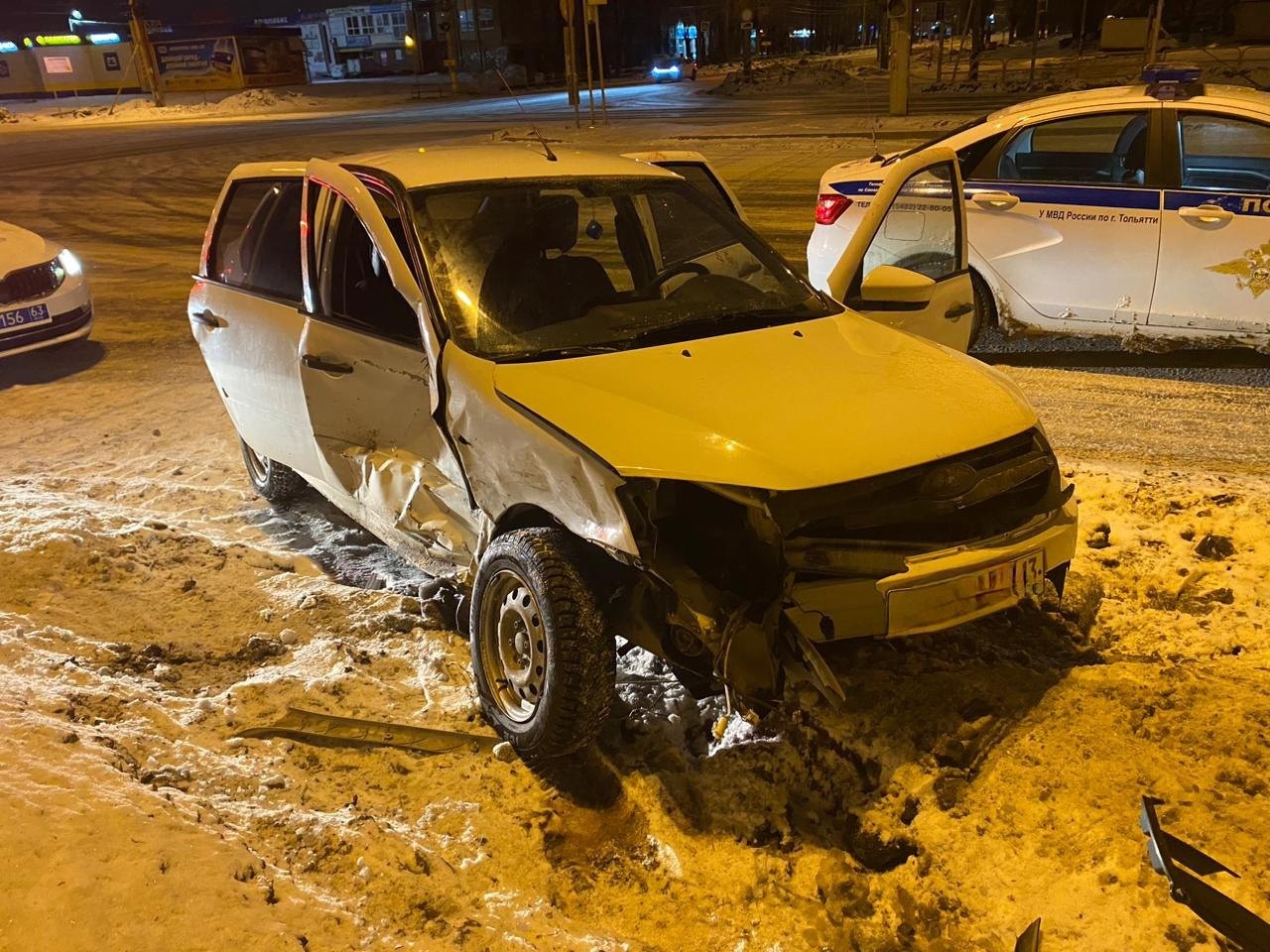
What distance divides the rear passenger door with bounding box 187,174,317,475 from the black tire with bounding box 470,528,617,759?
1513 mm

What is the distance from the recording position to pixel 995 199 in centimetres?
661

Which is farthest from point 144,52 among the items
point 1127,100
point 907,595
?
point 907,595

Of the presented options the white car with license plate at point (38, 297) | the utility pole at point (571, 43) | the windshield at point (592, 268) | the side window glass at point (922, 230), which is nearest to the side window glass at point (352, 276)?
the windshield at point (592, 268)

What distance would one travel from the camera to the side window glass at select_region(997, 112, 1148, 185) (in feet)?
20.6

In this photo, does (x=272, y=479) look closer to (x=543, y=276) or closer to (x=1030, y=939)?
(x=543, y=276)

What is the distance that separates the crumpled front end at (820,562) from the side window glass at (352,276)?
1633 mm

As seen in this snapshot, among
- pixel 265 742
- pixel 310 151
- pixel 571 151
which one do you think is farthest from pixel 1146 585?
pixel 310 151

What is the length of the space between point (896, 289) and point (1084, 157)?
369 centimetres

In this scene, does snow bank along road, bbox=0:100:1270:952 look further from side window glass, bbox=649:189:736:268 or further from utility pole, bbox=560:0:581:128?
utility pole, bbox=560:0:581:128

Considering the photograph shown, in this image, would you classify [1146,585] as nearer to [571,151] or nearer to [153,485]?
[571,151]

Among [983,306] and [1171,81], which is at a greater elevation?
[1171,81]

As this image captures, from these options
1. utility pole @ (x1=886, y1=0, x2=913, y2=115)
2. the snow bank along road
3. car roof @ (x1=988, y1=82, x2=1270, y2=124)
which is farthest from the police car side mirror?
utility pole @ (x1=886, y1=0, x2=913, y2=115)

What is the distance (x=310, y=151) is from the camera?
21.5m

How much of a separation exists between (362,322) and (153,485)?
8.15 feet
